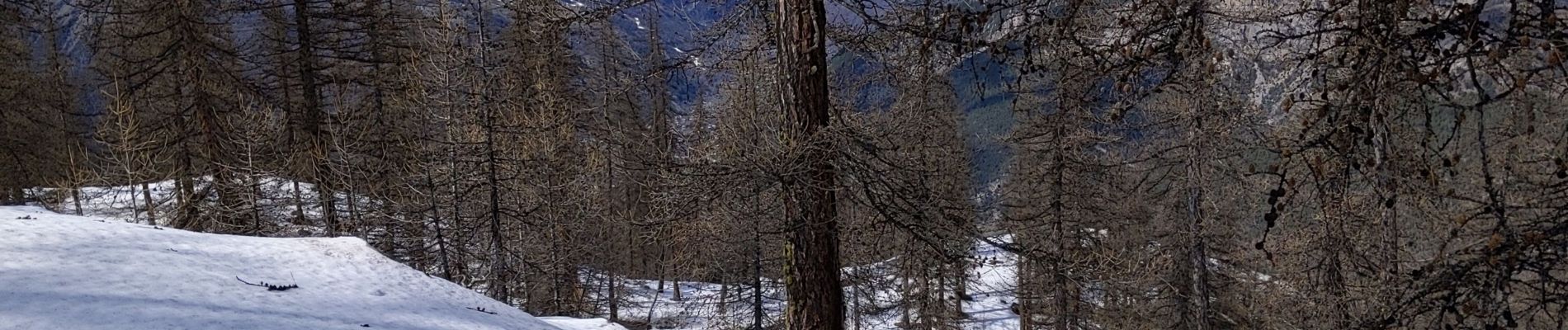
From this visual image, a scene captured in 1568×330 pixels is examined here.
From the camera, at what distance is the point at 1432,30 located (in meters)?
2.90

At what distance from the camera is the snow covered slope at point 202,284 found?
15.0 feet

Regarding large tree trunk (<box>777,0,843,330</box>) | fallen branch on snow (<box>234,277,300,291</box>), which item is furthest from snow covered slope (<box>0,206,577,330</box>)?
large tree trunk (<box>777,0,843,330</box>)

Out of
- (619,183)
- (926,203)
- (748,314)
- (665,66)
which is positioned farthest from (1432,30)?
(619,183)

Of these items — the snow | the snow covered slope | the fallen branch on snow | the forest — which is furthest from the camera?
the snow

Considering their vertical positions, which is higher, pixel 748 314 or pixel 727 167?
pixel 727 167

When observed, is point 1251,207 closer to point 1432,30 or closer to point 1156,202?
point 1156,202

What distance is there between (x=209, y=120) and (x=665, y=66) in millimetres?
12900

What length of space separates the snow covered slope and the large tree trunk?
8.55ft

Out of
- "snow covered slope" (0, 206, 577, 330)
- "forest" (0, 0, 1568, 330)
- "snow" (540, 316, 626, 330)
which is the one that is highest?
"forest" (0, 0, 1568, 330)

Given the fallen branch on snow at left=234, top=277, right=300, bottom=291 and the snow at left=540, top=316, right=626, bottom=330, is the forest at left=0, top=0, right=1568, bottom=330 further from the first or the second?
the fallen branch on snow at left=234, top=277, right=300, bottom=291

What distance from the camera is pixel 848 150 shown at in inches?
257

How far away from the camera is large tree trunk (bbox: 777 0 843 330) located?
5883 mm

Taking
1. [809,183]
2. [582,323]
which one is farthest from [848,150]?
[582,323]

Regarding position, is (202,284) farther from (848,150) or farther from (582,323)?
(848,150)
